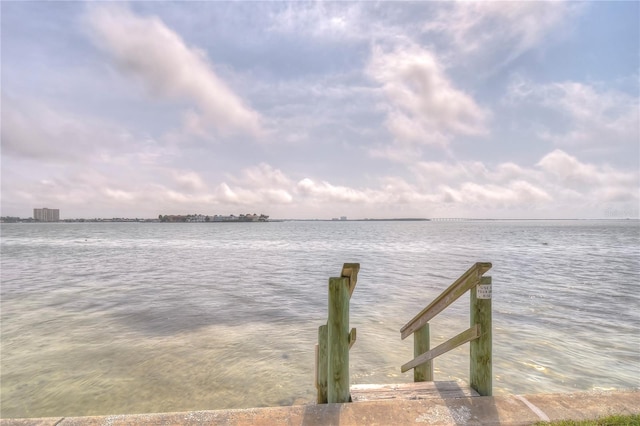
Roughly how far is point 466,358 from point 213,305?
1116cm

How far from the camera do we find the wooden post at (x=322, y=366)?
5117mm

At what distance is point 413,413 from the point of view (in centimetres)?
397

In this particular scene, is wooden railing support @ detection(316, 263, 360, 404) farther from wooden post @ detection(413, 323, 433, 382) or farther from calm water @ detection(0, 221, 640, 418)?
calm water @ detection(0, 221, 640, 418)

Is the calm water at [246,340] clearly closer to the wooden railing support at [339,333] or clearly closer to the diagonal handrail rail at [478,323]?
the wooden railing support at [339,333]

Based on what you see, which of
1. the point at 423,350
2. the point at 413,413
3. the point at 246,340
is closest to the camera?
the point at 413,413

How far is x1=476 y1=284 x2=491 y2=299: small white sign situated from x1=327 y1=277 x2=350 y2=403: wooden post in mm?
1670

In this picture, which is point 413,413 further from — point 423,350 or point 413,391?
point 423,350

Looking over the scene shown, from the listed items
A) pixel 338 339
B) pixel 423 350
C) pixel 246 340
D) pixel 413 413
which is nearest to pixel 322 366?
pixel 338 339

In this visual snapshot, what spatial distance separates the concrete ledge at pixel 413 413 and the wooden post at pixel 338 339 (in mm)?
252

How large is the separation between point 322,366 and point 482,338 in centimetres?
233

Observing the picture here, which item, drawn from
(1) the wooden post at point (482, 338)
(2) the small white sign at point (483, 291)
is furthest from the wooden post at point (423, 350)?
(2) the small white sign at point (483, 291)

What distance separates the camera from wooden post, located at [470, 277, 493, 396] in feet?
14.3

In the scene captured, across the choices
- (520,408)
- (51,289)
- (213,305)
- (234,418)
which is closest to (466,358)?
(520,408)

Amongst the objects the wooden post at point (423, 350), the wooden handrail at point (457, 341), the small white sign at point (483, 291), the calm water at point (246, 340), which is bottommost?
the calm water at point (246, 340)
